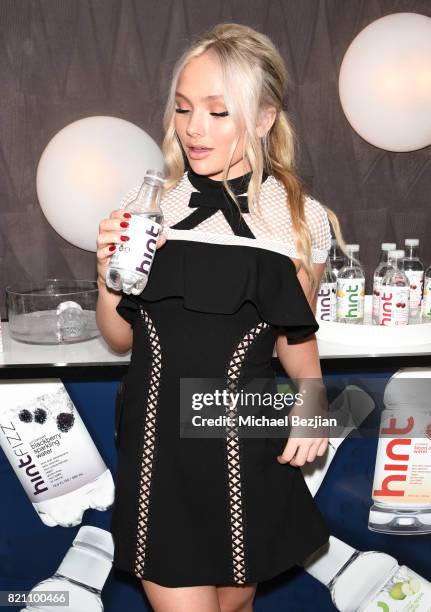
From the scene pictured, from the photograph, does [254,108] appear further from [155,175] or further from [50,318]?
[50,318]

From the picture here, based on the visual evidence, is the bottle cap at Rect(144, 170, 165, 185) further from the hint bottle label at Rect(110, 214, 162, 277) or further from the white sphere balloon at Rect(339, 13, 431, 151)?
the white sphere balloon at Rect(339, 13, 431, 151)

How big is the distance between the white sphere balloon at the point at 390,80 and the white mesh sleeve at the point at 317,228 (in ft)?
3.59

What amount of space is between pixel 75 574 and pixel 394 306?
1152 millimetres

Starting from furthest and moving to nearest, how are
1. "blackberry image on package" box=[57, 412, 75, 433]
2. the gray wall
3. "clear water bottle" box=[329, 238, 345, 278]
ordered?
1. the gray wall
2. "clear water bottle" box=[329, 238, 345, 278]
3. "blackberry image on package" box=[57, 412, 75, 433]

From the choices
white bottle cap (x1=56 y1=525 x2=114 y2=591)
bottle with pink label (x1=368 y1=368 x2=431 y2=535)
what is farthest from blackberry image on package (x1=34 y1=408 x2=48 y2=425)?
bottle with pink label (x1=368 y1=368 x2=431 y2=535)

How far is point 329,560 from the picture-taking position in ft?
6.97

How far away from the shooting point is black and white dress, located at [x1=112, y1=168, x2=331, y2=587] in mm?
1529

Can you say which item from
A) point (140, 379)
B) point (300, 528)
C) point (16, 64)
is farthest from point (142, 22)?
point (300, 528)

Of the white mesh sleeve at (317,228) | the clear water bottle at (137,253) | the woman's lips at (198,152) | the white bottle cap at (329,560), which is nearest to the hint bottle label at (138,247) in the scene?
the clear water bottle at (137,253)

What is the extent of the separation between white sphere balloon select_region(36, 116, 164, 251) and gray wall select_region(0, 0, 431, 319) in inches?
8.0

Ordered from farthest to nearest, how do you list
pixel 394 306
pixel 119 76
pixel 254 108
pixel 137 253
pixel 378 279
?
pixel 119 76 < pixel 378 279 < pixel 394 306 < pixel 254 108 < pixel 137 253

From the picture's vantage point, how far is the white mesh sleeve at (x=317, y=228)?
166 centimetres

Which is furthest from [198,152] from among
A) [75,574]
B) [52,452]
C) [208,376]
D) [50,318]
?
[75,574]

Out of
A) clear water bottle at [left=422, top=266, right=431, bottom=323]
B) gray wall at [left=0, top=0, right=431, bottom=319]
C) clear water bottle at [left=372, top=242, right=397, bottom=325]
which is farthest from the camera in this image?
gray wall at [left=0, top=0, right=431, bottom=319]
